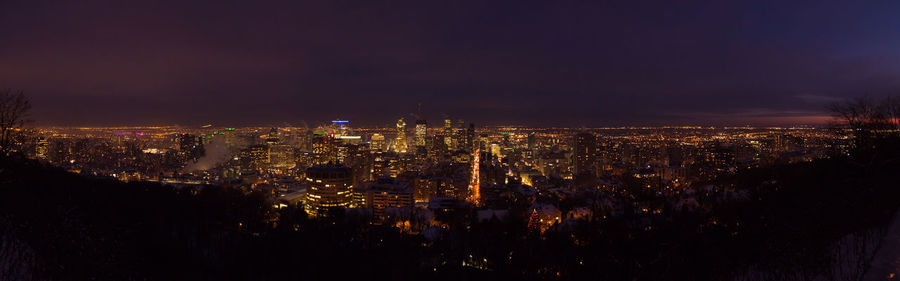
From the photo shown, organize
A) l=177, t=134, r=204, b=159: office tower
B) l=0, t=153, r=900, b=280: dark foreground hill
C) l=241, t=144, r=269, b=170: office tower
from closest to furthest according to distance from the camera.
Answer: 1. l=0, t=153, r=900, b=280: dark foreground hill
2. l=241, t=144, r=269, b=170: office tower
3. l=177, t=134, r=204, b=159: office tower

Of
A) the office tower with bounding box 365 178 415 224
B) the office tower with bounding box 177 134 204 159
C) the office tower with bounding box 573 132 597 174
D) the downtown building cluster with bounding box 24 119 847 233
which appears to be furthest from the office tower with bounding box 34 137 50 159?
the office tower with bounding box 573 132 597 174

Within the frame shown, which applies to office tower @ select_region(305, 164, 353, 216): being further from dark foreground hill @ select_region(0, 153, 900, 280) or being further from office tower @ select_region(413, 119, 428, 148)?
office tower @ select_region(413, 119, 428, 148)

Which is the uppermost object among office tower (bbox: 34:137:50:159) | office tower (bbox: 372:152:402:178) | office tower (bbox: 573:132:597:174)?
office tower (bbox: 34:137:50:159)

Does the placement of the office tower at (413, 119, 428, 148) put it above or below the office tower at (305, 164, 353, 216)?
above

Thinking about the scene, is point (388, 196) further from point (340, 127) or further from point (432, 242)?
point (340, 127)

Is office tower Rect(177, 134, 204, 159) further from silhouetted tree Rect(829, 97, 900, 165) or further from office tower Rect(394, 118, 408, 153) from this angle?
→ silhouetted tree Rect(829, 97, 900, 165)

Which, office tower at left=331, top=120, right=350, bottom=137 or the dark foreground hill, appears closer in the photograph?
the dark foreground hill

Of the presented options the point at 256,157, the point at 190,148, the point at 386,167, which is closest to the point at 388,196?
the point at 386,167

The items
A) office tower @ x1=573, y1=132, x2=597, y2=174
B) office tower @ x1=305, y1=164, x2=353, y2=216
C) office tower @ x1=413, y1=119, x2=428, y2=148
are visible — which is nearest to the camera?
office tower @ x1=305, y1=164, x2=353, y2=216
